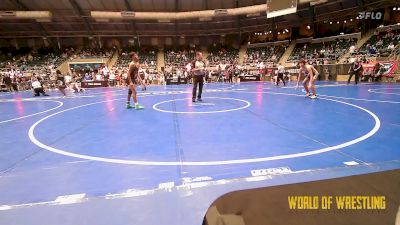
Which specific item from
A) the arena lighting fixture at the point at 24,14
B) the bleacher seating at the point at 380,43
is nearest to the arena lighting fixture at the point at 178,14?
the arena lighting fixture at the point at 24,14

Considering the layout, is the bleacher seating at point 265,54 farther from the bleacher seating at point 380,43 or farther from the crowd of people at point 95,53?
the crowd of people at point 95,53

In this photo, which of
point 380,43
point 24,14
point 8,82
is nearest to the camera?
point 8,82

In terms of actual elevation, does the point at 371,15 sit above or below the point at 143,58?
above

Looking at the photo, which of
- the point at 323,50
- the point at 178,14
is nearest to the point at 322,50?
the point at 323,50

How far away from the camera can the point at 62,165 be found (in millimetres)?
3803

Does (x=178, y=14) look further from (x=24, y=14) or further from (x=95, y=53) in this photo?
(x=24, y=14)

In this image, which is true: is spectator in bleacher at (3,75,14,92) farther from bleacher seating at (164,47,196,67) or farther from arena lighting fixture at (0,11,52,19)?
bleacher seating at (164,47,196,67)

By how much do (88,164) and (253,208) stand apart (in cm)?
315

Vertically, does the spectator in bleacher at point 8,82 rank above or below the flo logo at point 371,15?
below

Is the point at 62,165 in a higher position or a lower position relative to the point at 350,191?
lower

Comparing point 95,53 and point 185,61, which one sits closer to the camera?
point 185,61

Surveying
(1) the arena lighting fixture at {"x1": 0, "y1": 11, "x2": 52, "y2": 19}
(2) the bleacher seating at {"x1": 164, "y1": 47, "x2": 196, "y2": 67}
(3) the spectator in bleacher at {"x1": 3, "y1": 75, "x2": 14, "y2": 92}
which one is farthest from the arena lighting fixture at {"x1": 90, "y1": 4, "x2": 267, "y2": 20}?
(3) the spectator in bleacher at {"x1": 3, "y1": 75, "x2": 14, "y2": 92}

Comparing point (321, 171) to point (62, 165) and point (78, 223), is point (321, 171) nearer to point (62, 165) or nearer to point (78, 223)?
point (78, 223)

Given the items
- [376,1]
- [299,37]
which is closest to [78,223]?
[376,1]
